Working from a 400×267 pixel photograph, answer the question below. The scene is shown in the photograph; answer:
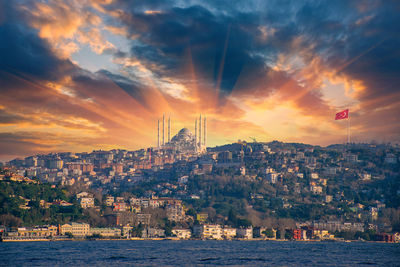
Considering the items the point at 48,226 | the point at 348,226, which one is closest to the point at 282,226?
the point at 348,226

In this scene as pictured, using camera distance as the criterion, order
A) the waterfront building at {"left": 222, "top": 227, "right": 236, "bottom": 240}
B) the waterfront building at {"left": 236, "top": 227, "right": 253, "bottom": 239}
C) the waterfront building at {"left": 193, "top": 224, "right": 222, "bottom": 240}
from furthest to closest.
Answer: the waterfront building at {"left": 236, "top": 227, "right": 253, "bottom": 239}
the waterfront building at {"left": 222, "top": 227, "right": 236, "bottom": 240}
the waterfront building at {"left": 193, "top": 224, "right": 222, "bottom": 240}

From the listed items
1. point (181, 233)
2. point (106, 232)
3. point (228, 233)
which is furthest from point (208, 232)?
point (106, 232)

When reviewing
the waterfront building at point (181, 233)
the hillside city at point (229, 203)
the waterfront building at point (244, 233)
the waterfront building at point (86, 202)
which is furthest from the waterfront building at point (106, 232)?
the waterfront building at point (244, 233)

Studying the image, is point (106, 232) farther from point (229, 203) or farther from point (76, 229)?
point (229, 203)

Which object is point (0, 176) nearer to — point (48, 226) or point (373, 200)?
point (48, 226)

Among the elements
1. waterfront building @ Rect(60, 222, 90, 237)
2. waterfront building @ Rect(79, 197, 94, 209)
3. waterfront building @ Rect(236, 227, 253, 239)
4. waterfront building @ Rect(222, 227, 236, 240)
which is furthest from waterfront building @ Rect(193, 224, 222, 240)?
waterfront building @ Rect(79, 197, 94, 209)

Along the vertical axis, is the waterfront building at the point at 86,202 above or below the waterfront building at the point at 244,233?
above

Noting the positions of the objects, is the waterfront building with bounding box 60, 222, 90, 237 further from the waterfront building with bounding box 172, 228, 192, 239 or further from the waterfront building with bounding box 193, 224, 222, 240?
the waterfront building with bounding box 193, 224, 222, 240

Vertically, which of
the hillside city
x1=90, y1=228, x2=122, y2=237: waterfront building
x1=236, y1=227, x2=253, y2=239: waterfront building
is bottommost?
x1=236, y1=227, x2=253, y2=239: waterfront building

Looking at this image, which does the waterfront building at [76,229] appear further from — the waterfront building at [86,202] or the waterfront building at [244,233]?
the waterfront building at [244,233]
